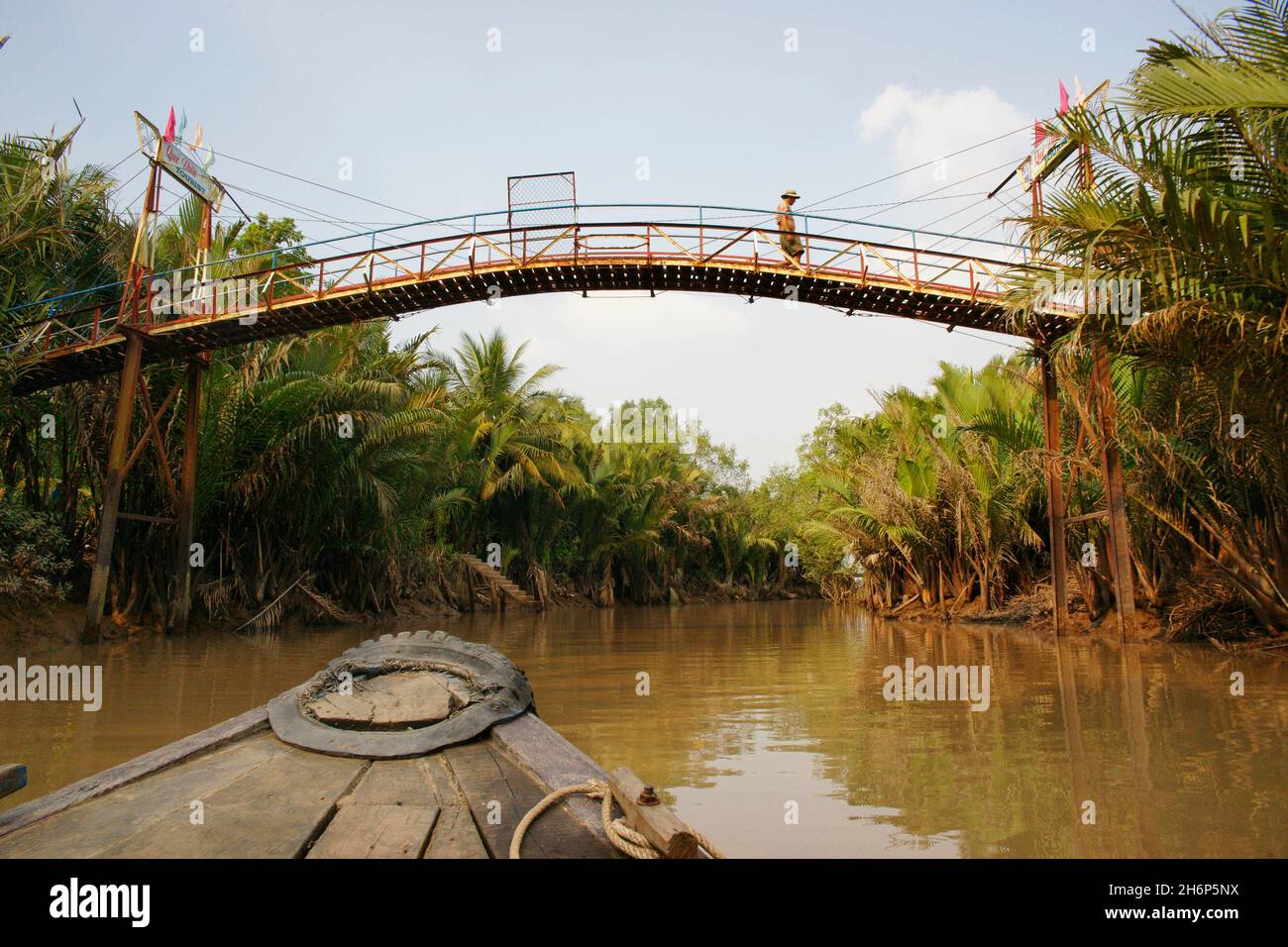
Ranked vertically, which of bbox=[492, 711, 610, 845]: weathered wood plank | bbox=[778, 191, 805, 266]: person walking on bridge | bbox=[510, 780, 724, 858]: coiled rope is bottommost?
bbox=[492, 711, 610, 845]: weathered wood plank

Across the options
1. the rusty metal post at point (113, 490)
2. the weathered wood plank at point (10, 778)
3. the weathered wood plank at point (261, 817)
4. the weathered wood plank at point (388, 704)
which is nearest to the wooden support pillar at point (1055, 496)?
the weathered wood plank at point (388, 704)

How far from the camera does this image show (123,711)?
23.2 feet

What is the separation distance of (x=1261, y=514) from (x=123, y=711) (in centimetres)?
1295

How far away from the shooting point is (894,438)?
2259 centimetres

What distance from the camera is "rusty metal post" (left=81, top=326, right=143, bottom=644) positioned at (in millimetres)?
12734

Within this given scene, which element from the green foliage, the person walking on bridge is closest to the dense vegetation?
the green foliage

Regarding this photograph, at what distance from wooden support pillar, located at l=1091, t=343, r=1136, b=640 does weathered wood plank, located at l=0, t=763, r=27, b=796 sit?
1266 centimetres

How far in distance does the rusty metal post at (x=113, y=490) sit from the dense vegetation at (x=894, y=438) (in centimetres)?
61

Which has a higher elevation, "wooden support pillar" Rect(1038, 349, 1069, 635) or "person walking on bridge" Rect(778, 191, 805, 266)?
"person walking on bridge" Rect(778, 191, 805, 266)

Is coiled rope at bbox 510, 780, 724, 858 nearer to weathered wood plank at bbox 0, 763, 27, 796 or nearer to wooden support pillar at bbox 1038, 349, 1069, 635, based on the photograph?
weathered wood plank at bbox 0, 763, 27, 796

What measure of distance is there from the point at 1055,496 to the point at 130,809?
14.0 m

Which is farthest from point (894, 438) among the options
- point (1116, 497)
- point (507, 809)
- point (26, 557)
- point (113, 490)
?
point (507, 809)

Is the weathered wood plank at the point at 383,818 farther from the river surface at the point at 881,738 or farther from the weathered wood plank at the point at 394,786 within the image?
the river surface at the point at 881,738
